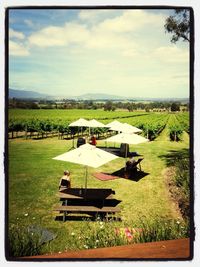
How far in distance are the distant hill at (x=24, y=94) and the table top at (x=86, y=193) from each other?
214 centimetres

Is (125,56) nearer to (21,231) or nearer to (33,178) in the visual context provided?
(33,178)

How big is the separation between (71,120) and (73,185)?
1.45 meters

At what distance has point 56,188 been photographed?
9.02 meters

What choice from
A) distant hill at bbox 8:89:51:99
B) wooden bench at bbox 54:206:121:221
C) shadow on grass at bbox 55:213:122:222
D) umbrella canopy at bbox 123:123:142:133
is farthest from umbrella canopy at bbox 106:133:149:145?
distant hill at bbox 8:89:51:99

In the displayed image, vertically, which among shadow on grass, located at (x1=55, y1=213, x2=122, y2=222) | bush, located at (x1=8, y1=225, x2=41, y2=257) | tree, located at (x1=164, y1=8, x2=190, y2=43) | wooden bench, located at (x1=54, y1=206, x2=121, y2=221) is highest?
tree, located at (x1=164, y1=8, x2=190, y2=43)

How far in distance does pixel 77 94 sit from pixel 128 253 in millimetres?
3434

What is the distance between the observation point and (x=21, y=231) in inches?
316

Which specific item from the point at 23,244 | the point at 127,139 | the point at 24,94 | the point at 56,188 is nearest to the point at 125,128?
the point at 127,139

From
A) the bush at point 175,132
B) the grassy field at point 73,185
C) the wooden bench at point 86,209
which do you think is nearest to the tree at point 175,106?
the bush at point 175,132

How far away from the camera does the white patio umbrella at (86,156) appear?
8.96 meters

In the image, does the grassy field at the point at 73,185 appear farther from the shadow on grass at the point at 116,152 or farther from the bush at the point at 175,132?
the shadow on grass at the point at 116,152

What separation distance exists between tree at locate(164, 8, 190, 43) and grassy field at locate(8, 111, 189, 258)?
6.51 feet

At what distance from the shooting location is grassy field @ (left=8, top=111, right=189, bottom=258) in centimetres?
813

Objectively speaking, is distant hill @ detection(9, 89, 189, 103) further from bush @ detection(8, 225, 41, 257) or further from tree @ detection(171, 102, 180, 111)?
bush @ detection(8, 225, 41, 257)
